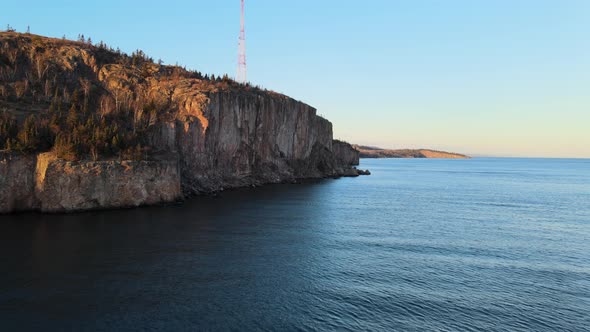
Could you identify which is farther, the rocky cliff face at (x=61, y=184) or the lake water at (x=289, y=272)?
the rocky cliff face at (x=61, y=184)

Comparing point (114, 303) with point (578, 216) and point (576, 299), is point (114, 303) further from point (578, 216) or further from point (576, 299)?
point (578, 216)

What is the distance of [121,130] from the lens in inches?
2264

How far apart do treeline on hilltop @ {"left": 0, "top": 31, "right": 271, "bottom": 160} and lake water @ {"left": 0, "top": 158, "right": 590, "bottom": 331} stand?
10.3m

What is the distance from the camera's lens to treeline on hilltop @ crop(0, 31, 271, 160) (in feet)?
155

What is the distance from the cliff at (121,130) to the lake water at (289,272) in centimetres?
473

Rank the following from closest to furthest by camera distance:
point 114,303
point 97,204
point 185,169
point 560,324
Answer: point 560,324, point 114,303, point 97,204, point 185,169

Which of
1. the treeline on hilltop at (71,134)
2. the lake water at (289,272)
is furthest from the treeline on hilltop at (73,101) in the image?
the lake water at (289,272)

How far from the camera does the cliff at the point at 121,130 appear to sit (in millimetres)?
44719

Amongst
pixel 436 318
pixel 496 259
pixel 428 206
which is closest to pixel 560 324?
pixel 436 318

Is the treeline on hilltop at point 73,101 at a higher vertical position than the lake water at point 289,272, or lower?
higher

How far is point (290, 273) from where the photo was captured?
2533 centimetres

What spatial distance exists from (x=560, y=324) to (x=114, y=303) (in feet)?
75.9

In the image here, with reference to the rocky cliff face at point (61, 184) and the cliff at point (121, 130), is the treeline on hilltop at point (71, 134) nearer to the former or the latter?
the cliff at point (121, 130)

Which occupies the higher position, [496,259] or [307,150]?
[307,150]
